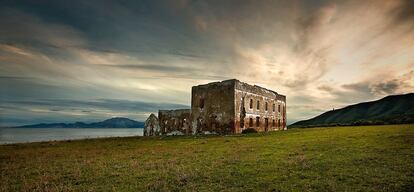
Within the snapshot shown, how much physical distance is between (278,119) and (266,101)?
745 centimetres

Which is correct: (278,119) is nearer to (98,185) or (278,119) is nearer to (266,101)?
(266,101)

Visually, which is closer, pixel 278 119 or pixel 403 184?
pixel 403 184

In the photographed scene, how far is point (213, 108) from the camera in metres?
41.2

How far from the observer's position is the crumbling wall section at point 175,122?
43.8 metres

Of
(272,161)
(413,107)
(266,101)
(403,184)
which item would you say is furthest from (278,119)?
(413,107)

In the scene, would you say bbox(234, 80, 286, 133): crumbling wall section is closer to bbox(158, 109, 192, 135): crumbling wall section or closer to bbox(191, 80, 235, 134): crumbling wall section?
bbox(191, 80, 235, 134): crumbling wall section

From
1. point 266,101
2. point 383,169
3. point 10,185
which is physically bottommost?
A: point 10,185

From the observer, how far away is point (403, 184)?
29.2 ft

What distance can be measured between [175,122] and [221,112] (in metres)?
9.16

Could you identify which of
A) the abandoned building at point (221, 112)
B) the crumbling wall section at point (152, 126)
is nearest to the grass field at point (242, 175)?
the abandoned building at point (221, 112)

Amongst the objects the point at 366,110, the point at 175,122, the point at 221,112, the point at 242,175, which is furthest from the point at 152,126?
the point at 366,110

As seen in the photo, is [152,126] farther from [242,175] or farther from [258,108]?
[242,175]

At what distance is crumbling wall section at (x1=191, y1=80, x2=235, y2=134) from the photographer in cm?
3938

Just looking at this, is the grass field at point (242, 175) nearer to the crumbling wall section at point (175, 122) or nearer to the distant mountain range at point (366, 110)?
the crumbling wall section at point (175, 122)
